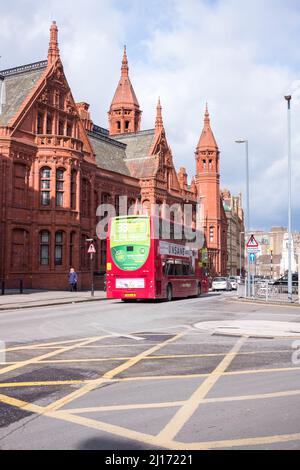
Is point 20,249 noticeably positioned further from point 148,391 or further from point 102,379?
point 148,391

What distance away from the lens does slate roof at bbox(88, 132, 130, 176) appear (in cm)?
5316

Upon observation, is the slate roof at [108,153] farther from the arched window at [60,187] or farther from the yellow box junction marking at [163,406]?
the yellow box junction marking at [163,406]

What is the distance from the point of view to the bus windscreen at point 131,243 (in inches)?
976

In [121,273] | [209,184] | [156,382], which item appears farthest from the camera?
[209,184]

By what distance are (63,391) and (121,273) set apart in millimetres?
18522

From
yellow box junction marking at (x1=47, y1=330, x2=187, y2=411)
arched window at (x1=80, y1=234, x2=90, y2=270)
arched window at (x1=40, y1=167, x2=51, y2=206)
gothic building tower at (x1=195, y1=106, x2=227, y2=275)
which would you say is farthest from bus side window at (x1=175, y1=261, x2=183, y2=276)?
gothic building tower at (x1=195, y1=106, x2=227, y2=275)

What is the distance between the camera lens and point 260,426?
17.4 feet

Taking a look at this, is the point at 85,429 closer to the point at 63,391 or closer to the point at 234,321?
the point at 63,391

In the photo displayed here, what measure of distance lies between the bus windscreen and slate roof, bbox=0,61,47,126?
57.1ft

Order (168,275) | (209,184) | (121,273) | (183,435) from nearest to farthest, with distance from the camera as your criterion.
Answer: (183,435)
(121,273)
(168,275)
(209,184)

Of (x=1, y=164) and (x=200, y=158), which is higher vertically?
(x=200, y=158)

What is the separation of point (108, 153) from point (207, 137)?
29540mm

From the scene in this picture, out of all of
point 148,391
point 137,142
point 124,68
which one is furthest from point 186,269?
point 124,68
